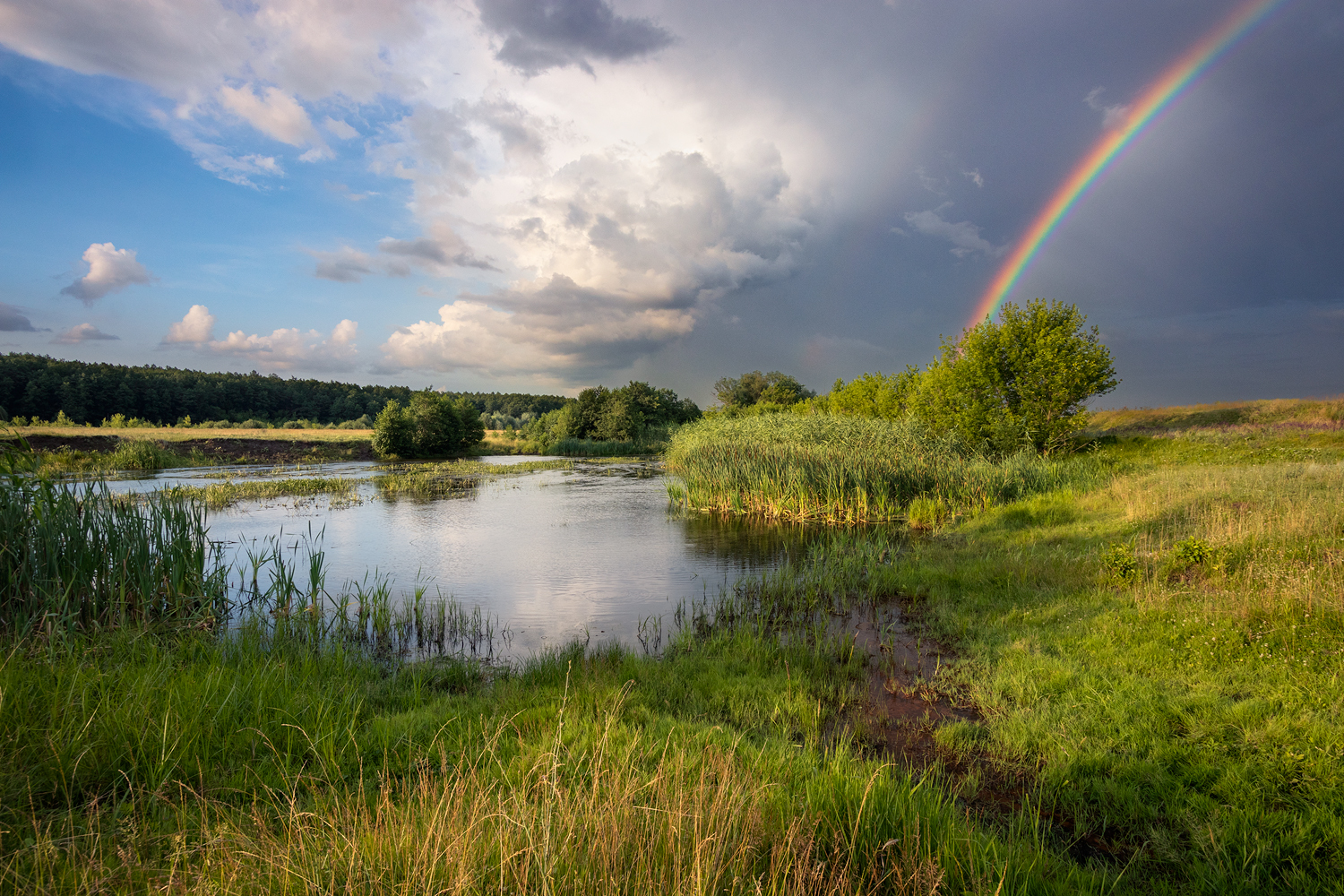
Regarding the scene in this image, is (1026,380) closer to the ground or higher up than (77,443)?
higher up

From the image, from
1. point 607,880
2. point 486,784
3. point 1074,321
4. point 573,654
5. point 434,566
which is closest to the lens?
point 607,880

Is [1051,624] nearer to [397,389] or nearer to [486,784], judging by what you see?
[486,784]

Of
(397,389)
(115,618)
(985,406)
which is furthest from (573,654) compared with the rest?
(397,389)

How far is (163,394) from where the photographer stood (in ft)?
232

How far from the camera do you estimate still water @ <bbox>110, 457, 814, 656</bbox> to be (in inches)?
373

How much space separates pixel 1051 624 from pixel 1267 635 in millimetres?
1828

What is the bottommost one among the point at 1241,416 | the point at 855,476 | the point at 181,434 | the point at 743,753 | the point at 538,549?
the point at 538,549

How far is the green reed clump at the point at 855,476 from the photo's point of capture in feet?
55.2

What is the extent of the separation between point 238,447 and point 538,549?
3908 centimetres

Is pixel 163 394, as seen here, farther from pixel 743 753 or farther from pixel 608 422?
pixel 743 753

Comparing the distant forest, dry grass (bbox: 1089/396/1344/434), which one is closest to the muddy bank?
the distant forest

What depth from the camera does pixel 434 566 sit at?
39.8 ft

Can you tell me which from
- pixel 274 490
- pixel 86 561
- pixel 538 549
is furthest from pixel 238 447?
pixel 86 561

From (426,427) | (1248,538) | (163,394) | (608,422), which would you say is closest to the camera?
(1248,538)
